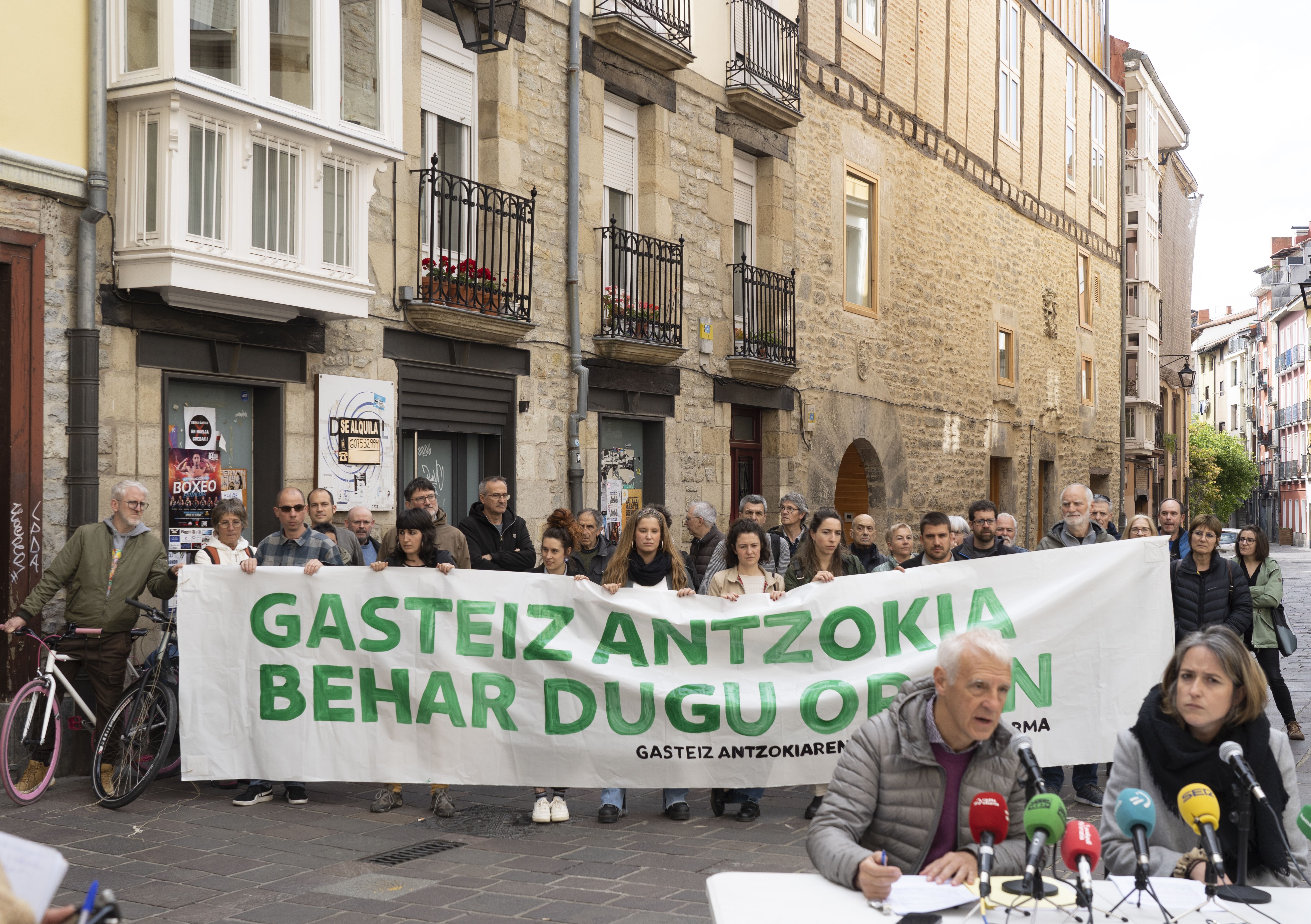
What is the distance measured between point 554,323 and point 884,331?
802 centimetres

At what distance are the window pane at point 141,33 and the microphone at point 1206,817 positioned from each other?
8134mm

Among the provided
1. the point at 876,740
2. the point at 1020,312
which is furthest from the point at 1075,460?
the point at 876,740

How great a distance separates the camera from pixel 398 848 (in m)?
6.66

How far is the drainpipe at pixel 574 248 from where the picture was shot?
13.2m

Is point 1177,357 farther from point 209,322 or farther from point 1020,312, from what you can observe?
point 209,322

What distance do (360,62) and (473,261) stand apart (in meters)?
2.05

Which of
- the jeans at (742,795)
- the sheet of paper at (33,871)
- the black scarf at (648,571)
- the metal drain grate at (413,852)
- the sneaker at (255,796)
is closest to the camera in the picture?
the sheet of paper at (33,871)

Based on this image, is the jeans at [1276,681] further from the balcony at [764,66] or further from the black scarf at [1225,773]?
the balcony at [764,66]

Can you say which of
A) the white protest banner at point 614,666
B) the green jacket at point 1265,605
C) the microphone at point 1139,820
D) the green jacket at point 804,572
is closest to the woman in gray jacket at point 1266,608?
the green jacket at point 1265,605

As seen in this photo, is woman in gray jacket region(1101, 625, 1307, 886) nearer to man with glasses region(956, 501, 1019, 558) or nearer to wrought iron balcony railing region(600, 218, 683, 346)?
man with glasses region(956, 501, 1019, 558)

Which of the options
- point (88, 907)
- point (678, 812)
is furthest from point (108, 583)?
point (88, 907)

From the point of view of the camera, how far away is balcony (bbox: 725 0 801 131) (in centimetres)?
1597

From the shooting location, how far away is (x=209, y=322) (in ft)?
31.1

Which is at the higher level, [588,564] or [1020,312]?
[1020,312]
